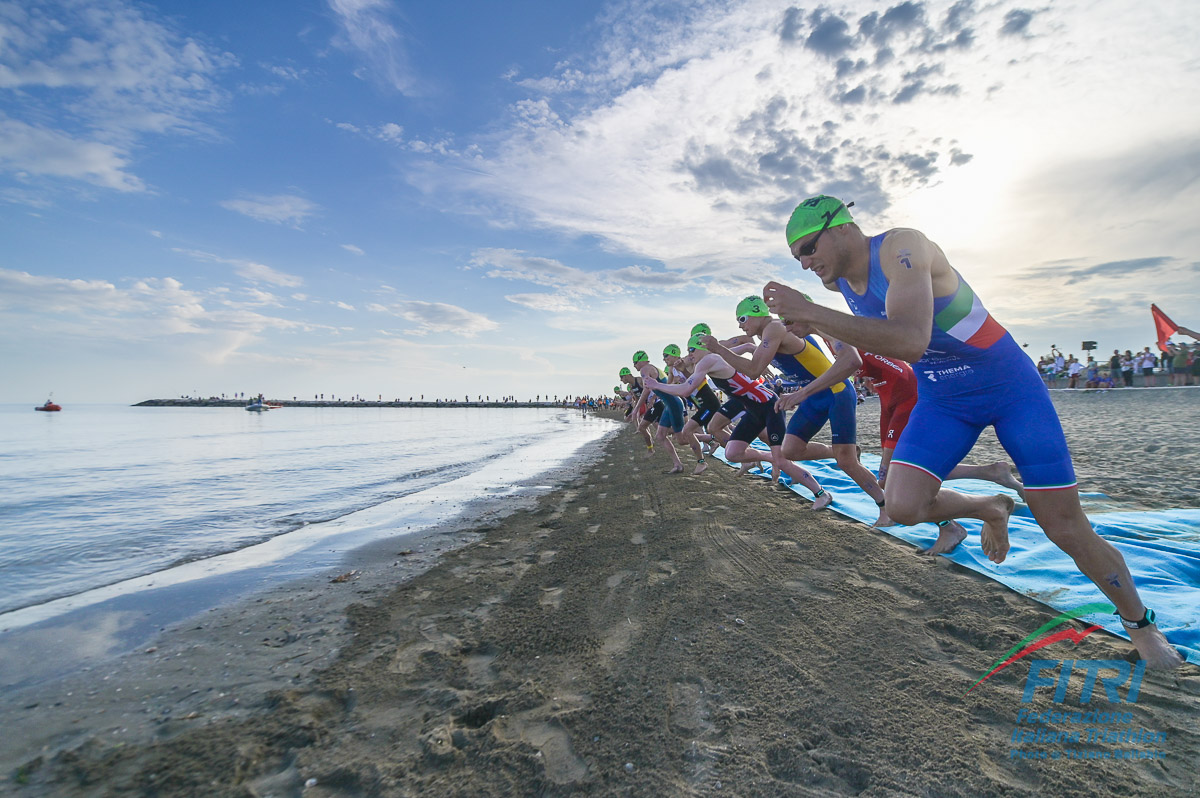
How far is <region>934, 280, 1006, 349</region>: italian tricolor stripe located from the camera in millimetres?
2742

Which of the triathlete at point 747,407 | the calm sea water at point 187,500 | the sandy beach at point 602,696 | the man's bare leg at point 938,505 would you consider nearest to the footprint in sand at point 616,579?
the sandy beach at point 602,696

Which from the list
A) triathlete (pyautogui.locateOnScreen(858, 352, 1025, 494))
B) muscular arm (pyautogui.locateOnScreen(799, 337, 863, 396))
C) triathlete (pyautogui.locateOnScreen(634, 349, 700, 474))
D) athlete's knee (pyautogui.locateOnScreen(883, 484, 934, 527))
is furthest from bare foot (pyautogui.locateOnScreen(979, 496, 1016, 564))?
triathlete (pyautogui.locateOnScreen(634, 349, 700, 474))

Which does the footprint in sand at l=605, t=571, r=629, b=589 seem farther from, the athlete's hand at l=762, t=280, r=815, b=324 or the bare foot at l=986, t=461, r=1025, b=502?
the bare foot at l=986, t=461, r=1025, b=502

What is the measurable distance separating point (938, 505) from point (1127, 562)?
8.05ft

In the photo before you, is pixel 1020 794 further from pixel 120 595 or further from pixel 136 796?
pixel 120 595

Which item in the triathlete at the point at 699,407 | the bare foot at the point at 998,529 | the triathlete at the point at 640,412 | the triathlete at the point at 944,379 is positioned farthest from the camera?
the triathlete at the point at 640,412

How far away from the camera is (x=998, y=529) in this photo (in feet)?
10.7

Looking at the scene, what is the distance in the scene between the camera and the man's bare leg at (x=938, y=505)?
294cm

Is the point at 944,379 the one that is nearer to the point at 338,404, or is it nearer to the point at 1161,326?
the point at 1161,326

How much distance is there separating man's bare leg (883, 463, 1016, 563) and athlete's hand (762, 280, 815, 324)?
1.26m

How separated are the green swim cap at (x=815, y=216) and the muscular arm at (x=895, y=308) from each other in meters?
0.31

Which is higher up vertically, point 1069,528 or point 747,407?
point 747,407

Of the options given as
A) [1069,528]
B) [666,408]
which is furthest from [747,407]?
[1069,528]

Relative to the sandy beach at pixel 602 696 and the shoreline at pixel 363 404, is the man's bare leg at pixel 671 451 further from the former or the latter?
the shoreline at pixel 363 404
